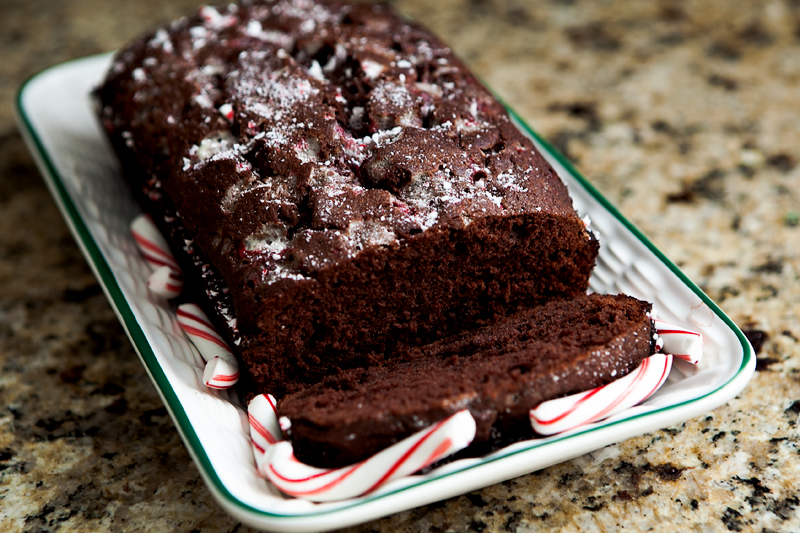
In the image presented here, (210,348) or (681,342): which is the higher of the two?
(681,342)

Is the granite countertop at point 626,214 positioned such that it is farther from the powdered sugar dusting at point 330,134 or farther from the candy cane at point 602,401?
the powdered sugar dusting at point 330,134

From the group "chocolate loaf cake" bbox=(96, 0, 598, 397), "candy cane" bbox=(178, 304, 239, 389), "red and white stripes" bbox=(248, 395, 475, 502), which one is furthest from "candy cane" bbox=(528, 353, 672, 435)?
"candy cane" bbox=(178, 304, 239, 389)

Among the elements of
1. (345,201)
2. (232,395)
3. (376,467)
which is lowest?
(232,395)

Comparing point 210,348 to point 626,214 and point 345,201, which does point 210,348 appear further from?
point 626,214

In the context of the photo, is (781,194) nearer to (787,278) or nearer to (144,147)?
(787,278)

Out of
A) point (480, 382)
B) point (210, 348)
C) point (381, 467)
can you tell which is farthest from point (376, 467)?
point (210, 348)

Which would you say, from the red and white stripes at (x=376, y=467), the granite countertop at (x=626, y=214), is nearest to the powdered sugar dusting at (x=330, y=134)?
the red and white stripes at (x=376, y=467)
